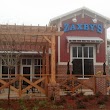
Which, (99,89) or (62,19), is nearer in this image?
(99,89)

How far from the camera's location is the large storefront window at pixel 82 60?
2288 centimetres

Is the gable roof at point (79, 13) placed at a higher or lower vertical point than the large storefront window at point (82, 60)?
higher

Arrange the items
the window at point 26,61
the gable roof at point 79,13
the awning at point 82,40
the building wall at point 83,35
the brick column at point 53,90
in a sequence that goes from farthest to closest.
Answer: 1. the window at point 26,61
2. the building wall at point 83,35
3. the gable roof at point 79,13
4. the awning at point 82,40
5. the brick column at point 53,90

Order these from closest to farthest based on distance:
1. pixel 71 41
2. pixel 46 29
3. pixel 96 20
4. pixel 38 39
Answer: pixel 46 29
pixel 38 39
pixel 71 41
pixel 96 20

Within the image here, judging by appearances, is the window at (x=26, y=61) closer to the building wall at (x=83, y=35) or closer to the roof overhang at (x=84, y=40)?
the building wall at (x=83, y=35)

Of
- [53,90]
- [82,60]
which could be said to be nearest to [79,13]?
[82,60]

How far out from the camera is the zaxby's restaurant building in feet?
74.7

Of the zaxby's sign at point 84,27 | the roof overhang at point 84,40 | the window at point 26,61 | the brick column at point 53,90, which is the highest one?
the zaxby's sign at point 84,27

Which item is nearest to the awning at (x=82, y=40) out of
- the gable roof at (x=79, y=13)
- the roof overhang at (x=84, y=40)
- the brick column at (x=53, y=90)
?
the roof overhang at (x=84, y=40)

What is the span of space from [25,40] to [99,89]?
538 cm

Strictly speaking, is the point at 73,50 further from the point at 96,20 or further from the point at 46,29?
the point at 46,29

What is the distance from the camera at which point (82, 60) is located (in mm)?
22953

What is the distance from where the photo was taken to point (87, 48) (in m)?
22.9

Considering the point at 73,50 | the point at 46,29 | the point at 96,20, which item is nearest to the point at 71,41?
the point at 73,50
